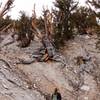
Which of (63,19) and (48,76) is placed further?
(63,19)

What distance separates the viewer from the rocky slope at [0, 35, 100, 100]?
57.7 feet

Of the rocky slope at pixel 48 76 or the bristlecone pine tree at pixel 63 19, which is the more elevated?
the bristlecone pine tree at pixel 63 19

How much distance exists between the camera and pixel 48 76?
65.0 ft

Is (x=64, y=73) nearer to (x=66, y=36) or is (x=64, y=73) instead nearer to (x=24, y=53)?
(x=24, y=53)

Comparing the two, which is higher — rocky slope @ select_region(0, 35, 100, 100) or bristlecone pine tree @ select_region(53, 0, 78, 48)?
bristlecone pine tree @ select_region(53, 0, 78, 48)

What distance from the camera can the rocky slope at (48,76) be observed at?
17.6 meters

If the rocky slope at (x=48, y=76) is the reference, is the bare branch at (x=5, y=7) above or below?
above

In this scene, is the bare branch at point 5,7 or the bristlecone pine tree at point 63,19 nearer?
the bare branch at point 5,7

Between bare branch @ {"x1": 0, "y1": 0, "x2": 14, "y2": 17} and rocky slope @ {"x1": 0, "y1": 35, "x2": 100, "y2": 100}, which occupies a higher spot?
bare branch @ {"x1": 0, "y1": 0, "x2": 14, "y2": 17}

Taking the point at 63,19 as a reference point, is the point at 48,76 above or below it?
below

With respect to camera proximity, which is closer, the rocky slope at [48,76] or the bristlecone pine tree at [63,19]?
the rocky slope at [48,76]

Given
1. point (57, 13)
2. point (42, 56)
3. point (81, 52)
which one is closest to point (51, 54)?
point (42, 56)

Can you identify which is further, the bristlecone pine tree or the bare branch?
the bristlecone pine tree

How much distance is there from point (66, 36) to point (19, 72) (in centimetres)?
655
